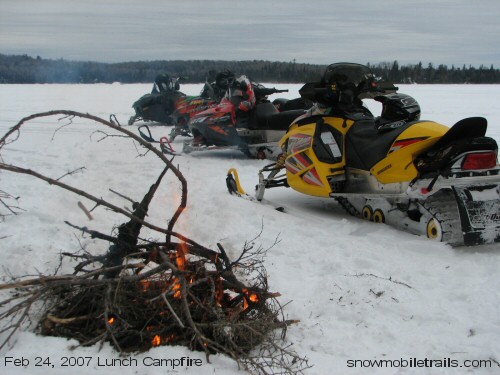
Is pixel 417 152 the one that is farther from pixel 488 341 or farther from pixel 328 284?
pixel 488 341

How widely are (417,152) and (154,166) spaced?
460 cm

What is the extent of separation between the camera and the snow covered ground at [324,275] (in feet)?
9.27

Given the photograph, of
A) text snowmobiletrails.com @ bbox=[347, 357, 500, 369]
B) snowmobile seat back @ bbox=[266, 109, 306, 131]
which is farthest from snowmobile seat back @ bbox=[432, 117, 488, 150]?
snowmobile seat back @ bbox=[266, 109, 306, 131]

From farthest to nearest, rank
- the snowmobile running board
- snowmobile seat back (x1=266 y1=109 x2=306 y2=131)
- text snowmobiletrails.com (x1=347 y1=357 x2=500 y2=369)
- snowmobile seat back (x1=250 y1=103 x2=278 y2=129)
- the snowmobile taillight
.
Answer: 1. snowmobile seat back (x1=250 y1=103 x2=278 y2=129)
2. the snowmobile running board
3. snowmobile seat back (x1=266 y1=109 x2=306 y2=131)
4. the snowmobile taillight
5. text snowmobiletrails.com (x1=347 y1=357 x2=500 y2=369)

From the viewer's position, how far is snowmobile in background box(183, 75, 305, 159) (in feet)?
30.0

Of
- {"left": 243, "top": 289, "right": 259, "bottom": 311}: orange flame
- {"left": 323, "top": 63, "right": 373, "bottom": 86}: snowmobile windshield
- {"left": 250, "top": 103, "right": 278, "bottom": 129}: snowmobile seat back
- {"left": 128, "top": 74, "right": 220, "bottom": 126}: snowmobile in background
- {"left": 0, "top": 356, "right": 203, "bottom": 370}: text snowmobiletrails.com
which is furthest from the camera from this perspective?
{"left": 128, "top": 74, "right": 220, "bottom": 126}: snowmobile in background

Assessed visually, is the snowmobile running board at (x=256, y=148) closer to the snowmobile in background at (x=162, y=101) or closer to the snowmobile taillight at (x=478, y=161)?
the snowmobile in background at (x=162, y=101)

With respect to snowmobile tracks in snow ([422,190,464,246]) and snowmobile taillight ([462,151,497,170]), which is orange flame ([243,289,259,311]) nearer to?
snowmobile tracks in snow ([422,190,464,246])

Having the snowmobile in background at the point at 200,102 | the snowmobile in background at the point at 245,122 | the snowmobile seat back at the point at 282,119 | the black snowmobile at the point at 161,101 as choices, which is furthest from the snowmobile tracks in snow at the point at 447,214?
the black snowmobile at the point at 161,101

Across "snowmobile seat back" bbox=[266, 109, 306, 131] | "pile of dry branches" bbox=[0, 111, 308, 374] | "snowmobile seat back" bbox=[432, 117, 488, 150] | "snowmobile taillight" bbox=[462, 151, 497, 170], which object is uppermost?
"snowmobile seat back" bbox=[432, 117, 488, 150]

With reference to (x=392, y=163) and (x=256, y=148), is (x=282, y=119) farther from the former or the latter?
(x=392, y=163)

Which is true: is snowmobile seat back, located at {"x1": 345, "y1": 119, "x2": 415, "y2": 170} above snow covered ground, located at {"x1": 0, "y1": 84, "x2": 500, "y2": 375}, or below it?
above

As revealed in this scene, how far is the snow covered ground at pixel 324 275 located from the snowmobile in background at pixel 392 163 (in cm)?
21

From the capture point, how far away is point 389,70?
45719mm
